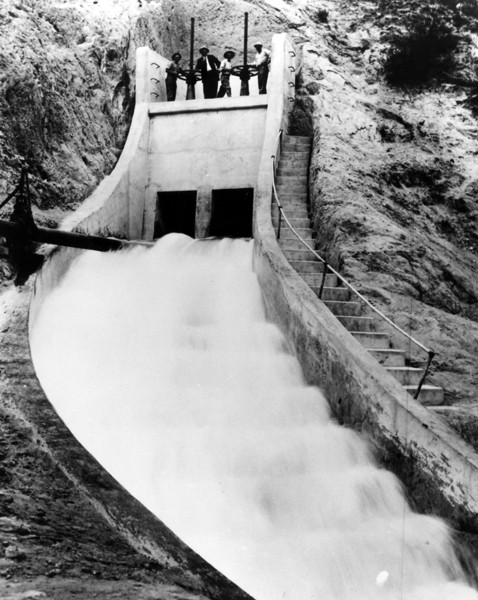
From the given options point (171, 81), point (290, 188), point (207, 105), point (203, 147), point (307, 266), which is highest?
point (171, 81)

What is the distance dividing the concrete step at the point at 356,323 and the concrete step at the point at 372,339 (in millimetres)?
220

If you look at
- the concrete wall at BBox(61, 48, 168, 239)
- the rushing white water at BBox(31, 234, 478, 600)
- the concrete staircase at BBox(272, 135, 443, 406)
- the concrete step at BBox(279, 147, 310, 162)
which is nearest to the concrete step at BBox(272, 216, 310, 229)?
the concrete staircase at BBox(272, 135, 443, 406)

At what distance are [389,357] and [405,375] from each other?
0.41 metres

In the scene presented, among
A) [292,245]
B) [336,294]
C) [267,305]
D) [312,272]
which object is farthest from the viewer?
[292,245]

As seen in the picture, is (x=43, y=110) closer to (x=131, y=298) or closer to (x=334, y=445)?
(x=131, y=298)

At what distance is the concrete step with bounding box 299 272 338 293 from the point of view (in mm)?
9812

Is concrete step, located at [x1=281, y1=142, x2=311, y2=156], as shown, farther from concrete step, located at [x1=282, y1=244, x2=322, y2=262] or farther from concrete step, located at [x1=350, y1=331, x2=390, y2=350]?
concrete step, located at [x1=350, y1=331, x2=390, y2=350]

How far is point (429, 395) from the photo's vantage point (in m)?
7.43

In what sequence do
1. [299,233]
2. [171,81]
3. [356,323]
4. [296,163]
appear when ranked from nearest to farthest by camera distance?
[356,323] < [299,233] < [296,163] < [171,81]

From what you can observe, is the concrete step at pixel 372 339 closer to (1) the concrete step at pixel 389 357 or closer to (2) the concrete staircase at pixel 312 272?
(2) the concrete staircase at pixel 312 272

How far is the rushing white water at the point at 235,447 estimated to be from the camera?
5.46 metres

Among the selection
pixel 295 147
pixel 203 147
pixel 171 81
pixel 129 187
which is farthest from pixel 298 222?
pixel 171 81

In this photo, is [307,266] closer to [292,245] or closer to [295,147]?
[292,245]

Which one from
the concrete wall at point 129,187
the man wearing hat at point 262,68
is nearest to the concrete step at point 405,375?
the concrete wall at point 129,187
